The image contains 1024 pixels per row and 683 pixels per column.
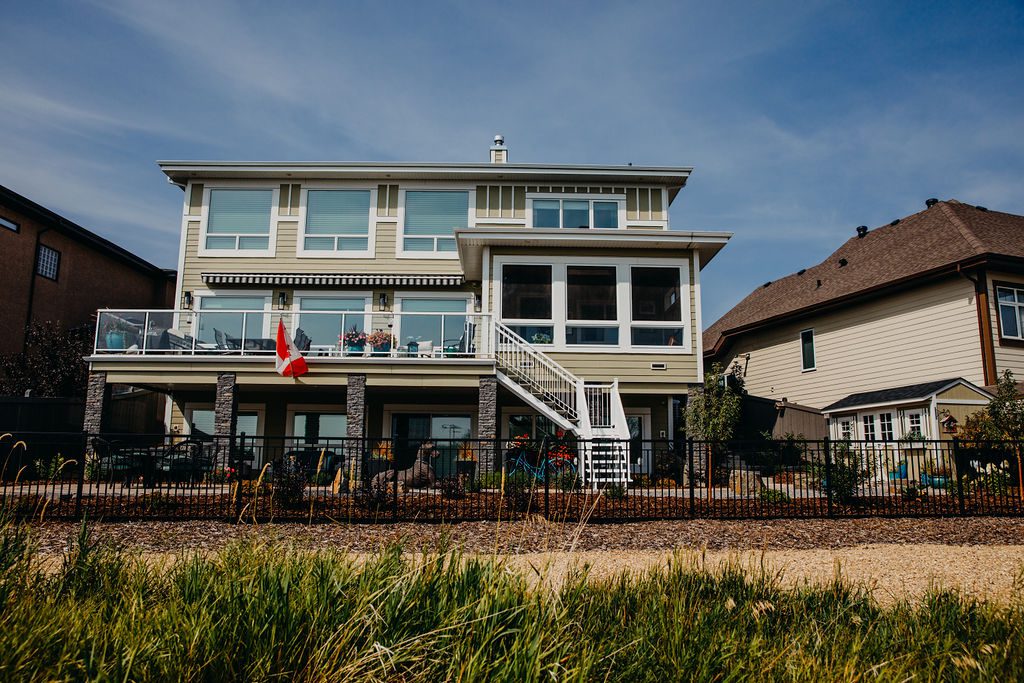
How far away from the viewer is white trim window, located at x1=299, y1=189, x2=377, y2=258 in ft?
68.2

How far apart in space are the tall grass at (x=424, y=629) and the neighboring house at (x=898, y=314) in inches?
579

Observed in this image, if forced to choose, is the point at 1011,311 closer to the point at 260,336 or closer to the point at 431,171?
the point at 431,171

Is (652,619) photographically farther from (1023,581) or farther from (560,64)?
(560,64)

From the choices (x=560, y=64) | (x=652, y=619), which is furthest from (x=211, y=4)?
(x=652, y=619)

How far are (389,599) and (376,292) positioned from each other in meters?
17.1

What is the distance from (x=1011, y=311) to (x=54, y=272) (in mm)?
28021

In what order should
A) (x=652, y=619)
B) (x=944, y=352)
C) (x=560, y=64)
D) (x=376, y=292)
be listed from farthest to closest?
(x=376, y=292) → (x=944, y=352) → (x=560, y=64) → (x=652, y=619)

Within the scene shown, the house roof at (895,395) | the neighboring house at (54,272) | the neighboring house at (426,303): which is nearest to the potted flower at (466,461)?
the neighboring house at (426,303)

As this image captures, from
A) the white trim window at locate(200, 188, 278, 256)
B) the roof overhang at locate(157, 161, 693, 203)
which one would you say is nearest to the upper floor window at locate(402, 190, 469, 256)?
the roof overhang at locate(157, 161, 693, 203)

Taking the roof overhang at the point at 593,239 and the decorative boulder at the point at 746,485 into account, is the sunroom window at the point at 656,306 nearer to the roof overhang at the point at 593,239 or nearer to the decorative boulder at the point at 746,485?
the roof overhang at the point at 593,239

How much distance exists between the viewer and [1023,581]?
574cm

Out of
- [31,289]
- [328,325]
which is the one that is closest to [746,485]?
[328,325]

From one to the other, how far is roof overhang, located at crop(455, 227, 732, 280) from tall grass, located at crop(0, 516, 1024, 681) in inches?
509

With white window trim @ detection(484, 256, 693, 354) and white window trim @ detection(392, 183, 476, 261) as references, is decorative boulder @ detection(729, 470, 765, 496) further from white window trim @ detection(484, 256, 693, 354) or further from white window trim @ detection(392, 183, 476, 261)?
white window trim @ detection(392, 183, 476, 261)
